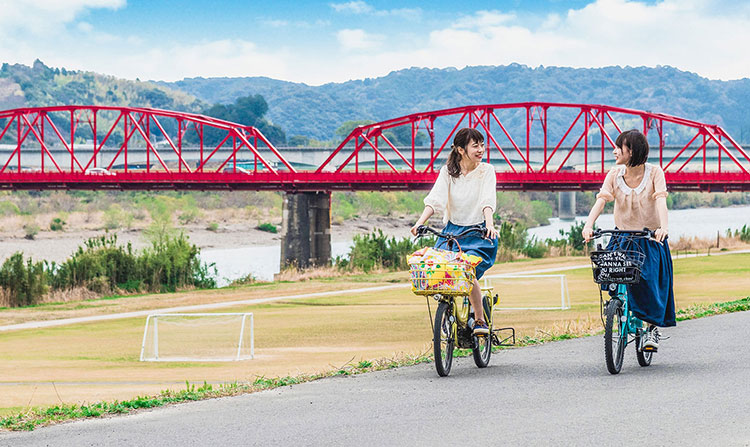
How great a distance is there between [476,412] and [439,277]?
1.42m

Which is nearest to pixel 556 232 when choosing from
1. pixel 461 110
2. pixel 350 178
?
pixel 461 110

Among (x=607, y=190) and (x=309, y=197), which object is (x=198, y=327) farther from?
(x=309, y=197)

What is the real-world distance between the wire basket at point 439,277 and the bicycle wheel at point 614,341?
1.26 meters

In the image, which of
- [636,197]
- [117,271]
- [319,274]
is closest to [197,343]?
[636,197]

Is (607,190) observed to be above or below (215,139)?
below

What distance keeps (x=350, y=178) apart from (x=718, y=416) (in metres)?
49.0

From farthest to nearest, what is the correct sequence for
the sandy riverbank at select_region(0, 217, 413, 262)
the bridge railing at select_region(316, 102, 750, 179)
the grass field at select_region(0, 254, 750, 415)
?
the sandy riverbank at select_region(0, 217, 413, 262) < the bridge railing at select_region(316, 102, 750, 179) < the grass field at select_region(0, 254, 750, 415)

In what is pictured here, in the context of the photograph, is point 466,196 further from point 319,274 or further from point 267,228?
point 267,228

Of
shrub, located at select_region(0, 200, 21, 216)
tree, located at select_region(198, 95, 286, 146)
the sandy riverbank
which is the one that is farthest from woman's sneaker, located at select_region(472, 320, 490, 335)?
tree, located at select_region(198, 95, 286, 146)

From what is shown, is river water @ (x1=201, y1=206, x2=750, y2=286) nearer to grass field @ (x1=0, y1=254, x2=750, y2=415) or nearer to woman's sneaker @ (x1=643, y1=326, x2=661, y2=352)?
grass field @ (x1=0, y1=254, x2=750, y2=415)

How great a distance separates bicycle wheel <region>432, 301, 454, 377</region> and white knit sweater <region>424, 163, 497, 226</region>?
0.78m

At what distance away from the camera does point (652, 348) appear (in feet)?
31.9

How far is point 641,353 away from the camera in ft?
32.1

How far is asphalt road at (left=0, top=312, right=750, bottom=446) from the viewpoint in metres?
7.08
